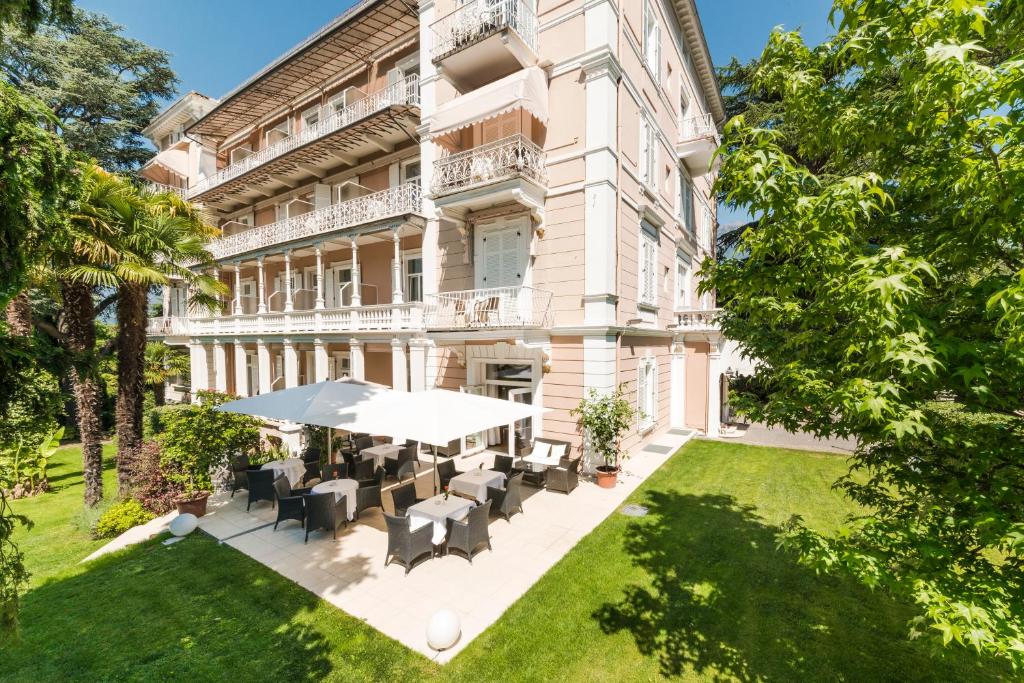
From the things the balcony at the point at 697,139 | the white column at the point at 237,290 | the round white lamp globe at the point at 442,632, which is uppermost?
the balcony at the point at 697,139

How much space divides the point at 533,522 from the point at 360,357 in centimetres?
1038

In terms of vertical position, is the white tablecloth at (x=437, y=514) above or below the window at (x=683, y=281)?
below

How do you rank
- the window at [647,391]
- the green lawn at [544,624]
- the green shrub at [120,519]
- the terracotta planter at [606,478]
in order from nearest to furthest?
the green lawn at [544,624] < the green shrub at [120,519] < the terracotta planter at [606,478] < the window at [647,391]

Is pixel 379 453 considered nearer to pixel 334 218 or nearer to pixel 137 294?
pixel 137 294

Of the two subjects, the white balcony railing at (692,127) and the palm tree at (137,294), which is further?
the white balcony railing at (692,127)

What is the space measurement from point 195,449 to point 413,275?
9155 mm

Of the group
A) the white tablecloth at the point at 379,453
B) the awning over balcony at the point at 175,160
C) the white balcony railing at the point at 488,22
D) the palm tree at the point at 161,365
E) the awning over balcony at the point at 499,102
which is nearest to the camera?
the awning over balcony at the point at 499,102

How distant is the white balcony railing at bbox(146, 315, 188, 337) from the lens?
80.3ft

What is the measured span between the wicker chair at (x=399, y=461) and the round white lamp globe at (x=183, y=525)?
13.5 feet

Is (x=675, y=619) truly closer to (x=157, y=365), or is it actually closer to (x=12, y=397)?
(x=12, y=397)

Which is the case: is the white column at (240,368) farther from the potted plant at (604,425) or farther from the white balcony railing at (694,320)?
the white balcony railing at (694,320)

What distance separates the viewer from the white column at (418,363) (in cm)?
1420

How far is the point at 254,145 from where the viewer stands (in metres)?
23.2

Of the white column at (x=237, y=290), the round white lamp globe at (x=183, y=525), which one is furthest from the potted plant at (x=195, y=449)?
the white column at (x=237, y=290)
